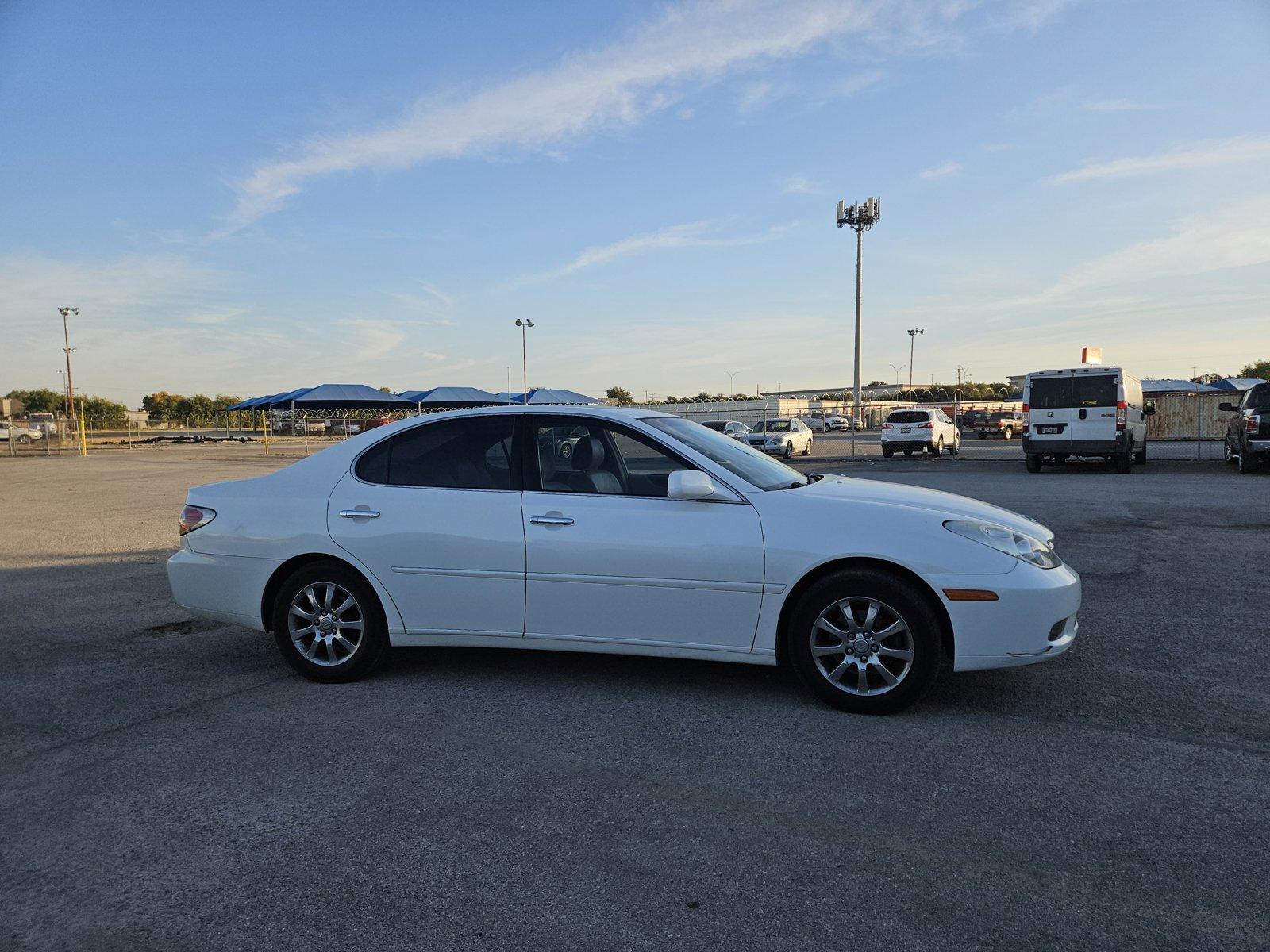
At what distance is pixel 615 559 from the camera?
4.36m

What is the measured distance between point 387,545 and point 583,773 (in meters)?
1.80

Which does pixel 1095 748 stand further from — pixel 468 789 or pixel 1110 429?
pixel 1110 429

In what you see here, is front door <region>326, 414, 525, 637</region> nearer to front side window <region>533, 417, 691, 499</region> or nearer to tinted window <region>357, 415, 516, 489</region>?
tinted window <region>357, 415, 516, 489</region>

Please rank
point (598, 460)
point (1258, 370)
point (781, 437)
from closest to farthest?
point (598, 460) < point (781, 437) < point (1258, 370)

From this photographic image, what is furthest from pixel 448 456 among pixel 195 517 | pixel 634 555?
pixel 195 517

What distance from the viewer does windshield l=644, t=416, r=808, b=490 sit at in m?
4.60

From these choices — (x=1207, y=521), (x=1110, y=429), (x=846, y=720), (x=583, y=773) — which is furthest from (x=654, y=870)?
(x=1110, y=429)

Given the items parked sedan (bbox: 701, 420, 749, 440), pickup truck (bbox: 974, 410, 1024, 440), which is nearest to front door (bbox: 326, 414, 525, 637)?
parked sedan (bbox: 701, 420, 749, 440)

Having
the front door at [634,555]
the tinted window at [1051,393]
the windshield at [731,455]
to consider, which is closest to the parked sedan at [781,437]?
the tinted window at [1051,393]

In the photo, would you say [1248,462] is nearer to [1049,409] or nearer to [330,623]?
[1049,409]

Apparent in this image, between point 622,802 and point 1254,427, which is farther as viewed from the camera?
point 1254,427

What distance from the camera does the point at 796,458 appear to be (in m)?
30.3

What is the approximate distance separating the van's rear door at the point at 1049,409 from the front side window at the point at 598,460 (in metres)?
15.8

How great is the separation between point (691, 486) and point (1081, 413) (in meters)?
16.7
